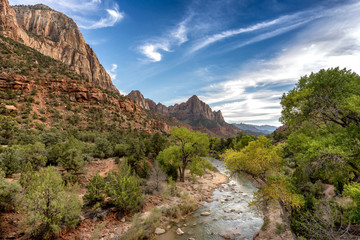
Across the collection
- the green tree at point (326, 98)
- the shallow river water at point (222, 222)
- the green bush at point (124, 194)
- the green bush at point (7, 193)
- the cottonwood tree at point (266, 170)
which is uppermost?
the green tree at point (326, 98)

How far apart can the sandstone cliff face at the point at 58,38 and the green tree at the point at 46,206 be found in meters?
98.8

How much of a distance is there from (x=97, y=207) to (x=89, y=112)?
46.2 meters

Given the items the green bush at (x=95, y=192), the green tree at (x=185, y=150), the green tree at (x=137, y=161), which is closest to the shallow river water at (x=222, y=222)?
the green bush at (x=95, y=192)

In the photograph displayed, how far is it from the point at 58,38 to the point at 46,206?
5291 inches

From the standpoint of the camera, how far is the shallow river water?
37.1 ft

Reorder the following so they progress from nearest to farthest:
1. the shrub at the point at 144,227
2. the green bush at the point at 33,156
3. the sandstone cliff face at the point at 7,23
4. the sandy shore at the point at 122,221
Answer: the sandy shore at the point at 122,221 < the shrub at the point at 144,227 < the green bush at the point at 33,156 < the sandstone cliff face at the point at 7,23

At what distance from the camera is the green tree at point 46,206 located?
771cm

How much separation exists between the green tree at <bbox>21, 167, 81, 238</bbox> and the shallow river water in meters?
6.43

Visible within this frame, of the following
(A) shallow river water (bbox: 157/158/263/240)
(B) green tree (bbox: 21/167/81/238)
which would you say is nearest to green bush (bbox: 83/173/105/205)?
(B) green tree (bbox: 21/167/81/238)

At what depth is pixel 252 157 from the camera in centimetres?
966

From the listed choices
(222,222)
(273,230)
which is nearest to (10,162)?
(222,222)

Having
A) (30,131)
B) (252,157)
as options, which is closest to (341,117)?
(252,157)

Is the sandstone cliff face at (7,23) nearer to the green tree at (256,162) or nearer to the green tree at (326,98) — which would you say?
the green tree at (256,162)

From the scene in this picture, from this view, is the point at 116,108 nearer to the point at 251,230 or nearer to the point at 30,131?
the point at 30,131
